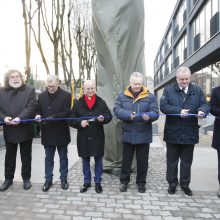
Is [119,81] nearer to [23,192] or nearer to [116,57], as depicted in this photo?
[116,57]

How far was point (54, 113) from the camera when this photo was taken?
521 cm

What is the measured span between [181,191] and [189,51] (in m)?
23.1

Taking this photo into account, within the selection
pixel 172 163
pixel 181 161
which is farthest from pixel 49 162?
pixel 181 161

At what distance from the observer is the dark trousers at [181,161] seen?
5.05m

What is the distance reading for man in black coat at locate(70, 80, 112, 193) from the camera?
16.7ft

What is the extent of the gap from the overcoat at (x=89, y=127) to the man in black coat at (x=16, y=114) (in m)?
0.75

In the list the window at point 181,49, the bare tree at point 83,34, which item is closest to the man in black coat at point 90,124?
the bare tree at point 83,34

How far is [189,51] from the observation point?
2681 cm

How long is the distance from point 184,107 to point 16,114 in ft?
8.62

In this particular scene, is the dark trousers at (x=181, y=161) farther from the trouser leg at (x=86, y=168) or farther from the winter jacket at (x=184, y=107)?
the trouser leg at (x=86, y=168)

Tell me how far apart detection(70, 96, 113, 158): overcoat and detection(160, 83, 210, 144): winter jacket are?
38.6 inches

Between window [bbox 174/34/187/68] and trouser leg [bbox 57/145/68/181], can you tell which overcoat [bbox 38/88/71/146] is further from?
window [bbox 174/34/187/68]

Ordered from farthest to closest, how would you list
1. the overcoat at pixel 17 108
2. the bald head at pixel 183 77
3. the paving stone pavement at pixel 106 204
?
the overcoat at pixel 17 108 → the bald head at pixel 183 77 → the paving stone pavement at pixel 106 204

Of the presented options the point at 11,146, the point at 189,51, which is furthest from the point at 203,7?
the point at 11,146
